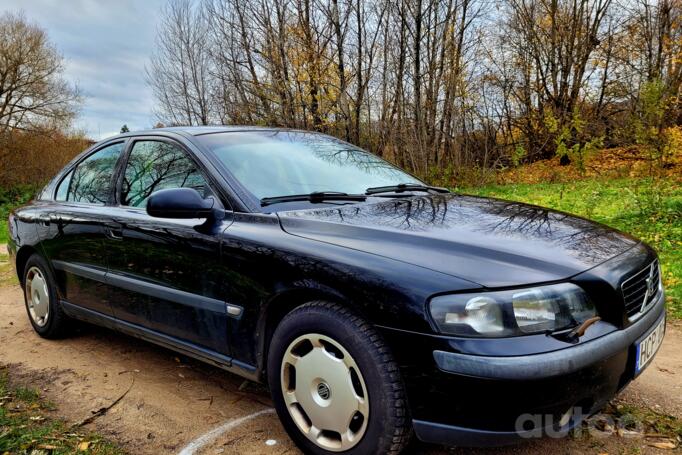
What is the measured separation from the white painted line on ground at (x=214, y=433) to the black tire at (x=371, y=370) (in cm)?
64

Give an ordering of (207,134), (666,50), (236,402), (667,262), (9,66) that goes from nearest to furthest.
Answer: (236,402) → (207,134) → (667,262) → (666,50) → (9,66)

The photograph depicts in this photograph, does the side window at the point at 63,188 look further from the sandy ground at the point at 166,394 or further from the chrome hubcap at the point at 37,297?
the sandy ground at the point at 166,394

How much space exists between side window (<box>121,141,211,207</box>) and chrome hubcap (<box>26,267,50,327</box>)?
1286 mm

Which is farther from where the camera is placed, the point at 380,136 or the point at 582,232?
the point at 380,136

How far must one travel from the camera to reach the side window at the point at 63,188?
391 centimetres

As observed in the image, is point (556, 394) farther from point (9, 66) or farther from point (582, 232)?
point (9, 66)

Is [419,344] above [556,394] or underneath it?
above

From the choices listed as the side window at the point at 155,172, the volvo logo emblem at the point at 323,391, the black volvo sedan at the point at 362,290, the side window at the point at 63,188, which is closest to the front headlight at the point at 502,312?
the black volvo sedan at the point at 362,290

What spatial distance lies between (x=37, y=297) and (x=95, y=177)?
46.3 inches

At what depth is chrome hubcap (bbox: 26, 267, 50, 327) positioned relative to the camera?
3.89m

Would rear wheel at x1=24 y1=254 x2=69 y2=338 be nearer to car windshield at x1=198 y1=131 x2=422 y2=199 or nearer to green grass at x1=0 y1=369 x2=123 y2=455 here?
green grass at x1=0 y1=369 x2=123 y2=455

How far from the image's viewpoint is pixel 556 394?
171 centimetres

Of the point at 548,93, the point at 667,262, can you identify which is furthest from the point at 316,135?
the point at 548,93

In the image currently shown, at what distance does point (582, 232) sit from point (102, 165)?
3120 mm
